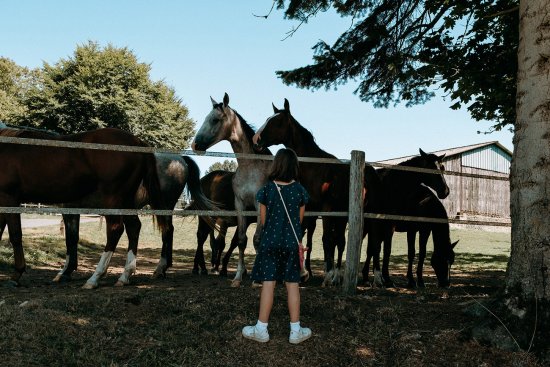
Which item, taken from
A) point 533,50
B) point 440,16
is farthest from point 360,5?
point 533,50

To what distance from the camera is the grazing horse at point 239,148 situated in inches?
273

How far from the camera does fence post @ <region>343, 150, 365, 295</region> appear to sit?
20.0 ft

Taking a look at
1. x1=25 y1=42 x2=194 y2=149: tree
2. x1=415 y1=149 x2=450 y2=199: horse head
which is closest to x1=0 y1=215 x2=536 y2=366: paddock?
x1=415 y1=149 x2=450 y2=199: horse head

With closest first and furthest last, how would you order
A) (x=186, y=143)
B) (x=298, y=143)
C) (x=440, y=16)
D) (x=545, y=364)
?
(x=545, y=364), (x=298, y=143), (x=440, y=16), (x=186, y=143)

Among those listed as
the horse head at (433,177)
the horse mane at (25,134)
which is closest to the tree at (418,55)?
the horse head at (433,177)

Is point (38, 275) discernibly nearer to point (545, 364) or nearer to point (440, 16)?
point (545, 364)

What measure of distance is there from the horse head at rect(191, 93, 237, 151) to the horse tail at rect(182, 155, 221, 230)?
145 centimetres

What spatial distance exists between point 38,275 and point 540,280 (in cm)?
728

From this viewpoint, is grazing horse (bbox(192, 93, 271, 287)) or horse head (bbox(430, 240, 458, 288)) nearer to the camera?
grazing horse (bbox(192, 93, 271, 287))

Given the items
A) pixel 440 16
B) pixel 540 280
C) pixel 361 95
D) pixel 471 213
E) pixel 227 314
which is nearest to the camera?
pixel 540 280

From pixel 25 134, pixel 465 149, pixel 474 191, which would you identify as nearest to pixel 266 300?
pixel 25 134

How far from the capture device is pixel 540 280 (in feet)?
14.6

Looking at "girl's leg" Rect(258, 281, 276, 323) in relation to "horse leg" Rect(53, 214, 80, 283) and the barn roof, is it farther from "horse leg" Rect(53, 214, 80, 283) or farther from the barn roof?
the barn roof

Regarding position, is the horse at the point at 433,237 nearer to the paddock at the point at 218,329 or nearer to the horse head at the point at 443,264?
the horse head at the point at 443,264
